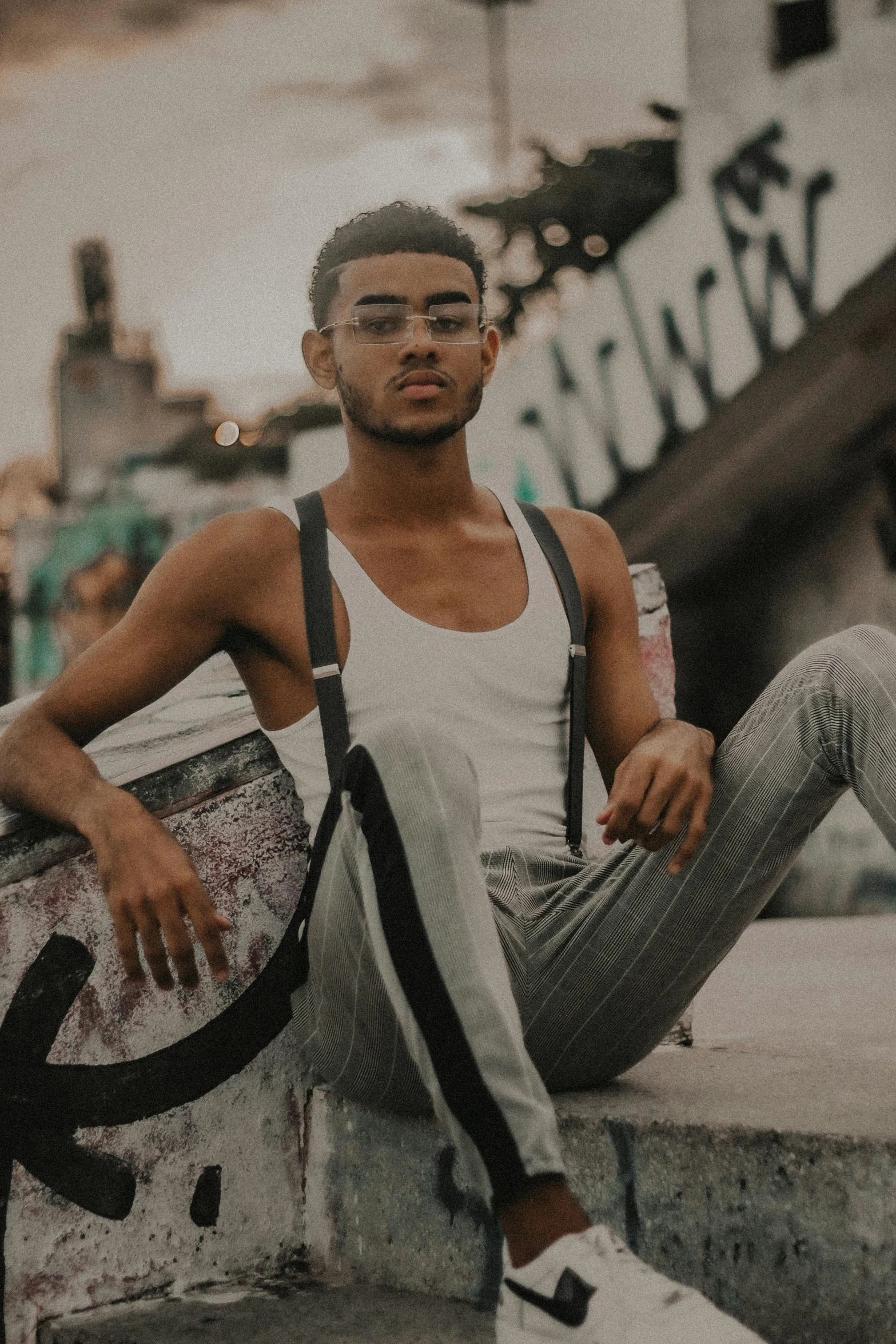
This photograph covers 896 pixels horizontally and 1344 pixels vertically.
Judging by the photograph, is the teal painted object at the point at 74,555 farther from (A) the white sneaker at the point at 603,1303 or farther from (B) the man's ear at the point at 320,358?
(A) the white sneaker at the point at 603,1303

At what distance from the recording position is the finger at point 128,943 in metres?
1.87

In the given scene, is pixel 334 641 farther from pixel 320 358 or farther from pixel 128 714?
pixel 320 358

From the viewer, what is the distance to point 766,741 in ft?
6.26

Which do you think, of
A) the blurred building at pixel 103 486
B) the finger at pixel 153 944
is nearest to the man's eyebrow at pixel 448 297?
the finger at pixel 153 944

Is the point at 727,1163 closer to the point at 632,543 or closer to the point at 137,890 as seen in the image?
the point at 137,890

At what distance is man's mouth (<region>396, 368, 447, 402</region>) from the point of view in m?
2.49

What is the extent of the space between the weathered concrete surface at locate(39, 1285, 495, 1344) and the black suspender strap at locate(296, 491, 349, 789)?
2.71ft

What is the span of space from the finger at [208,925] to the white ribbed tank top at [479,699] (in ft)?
1.29

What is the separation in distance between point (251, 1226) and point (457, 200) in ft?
51.2

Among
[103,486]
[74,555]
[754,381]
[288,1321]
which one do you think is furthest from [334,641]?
[103,486]

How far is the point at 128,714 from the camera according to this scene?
2.26 meters

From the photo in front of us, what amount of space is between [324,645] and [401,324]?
27.0 inches

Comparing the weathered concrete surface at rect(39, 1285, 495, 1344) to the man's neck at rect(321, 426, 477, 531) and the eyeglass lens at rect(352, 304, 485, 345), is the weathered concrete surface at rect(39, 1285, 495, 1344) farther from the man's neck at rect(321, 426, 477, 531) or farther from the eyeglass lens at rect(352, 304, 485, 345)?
the eyeglass lens at rect(352, 304, 485, 345)

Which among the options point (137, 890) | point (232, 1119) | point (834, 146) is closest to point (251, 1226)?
point (232, 1119)
